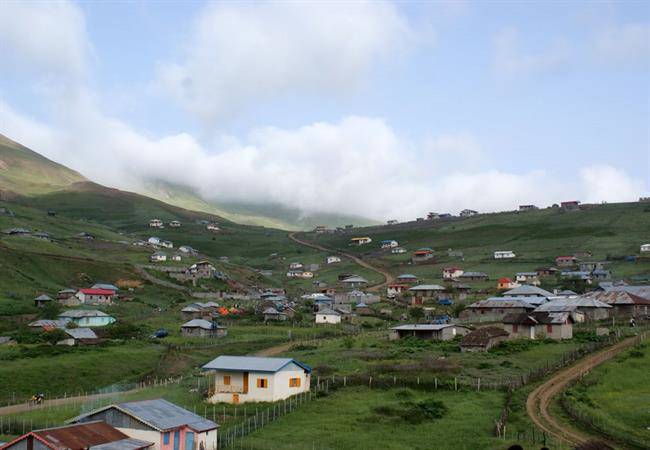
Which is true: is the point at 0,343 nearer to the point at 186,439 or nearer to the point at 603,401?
the point at 186,439

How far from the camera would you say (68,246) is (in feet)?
427

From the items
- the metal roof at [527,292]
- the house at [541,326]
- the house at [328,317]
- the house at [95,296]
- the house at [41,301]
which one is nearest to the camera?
the house at [541,326]

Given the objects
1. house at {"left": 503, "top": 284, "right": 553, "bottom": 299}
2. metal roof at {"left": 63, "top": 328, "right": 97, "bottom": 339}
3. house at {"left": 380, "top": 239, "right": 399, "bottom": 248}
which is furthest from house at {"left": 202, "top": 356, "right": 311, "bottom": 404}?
house at {"left": 380, "top": 239, "right": 399, "bottom": 248}

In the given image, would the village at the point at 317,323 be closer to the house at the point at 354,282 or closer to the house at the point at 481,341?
the house at the point at 481,341

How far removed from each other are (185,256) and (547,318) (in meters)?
96.3

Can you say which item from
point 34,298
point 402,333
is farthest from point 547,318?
point 34,298

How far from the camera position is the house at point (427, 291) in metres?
105

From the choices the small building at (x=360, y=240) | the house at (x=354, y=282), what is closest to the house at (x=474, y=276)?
the house at (x=354, y=282)

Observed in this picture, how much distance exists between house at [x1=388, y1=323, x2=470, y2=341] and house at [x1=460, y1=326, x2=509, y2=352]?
6.05 m

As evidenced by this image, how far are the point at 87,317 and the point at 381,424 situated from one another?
51.4 m

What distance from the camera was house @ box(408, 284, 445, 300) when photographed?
105 m

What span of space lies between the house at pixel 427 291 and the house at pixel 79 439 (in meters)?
77.5

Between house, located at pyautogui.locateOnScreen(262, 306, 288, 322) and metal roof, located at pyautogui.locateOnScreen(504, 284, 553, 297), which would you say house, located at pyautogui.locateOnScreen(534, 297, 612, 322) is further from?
house, located at pyautogui.locateOnScreen(262, 306, 288, 322)

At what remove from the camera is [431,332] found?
67.5m
